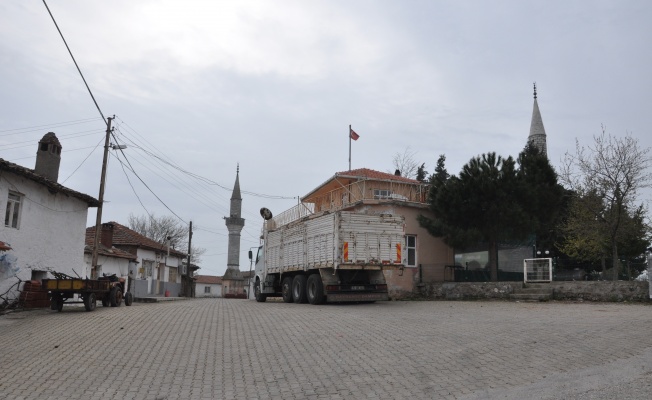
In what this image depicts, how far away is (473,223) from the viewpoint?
23.6 metres

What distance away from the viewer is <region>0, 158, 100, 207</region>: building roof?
1655cm

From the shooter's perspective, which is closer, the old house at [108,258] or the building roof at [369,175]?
the building roof at [369,175]

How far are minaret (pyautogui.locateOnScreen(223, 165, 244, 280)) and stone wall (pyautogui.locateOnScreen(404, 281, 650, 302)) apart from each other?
37580 mm

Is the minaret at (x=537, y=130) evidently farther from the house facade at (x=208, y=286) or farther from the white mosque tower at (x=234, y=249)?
the house facade at (x=208, y=286)

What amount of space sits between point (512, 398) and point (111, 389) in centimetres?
488

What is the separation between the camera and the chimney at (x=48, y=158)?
22.1 meters

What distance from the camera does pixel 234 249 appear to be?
197 feet

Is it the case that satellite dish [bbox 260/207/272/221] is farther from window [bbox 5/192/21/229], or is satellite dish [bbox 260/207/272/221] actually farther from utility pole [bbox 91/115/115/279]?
window [bbox 5/192/21/229]

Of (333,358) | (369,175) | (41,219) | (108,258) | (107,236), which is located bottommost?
(333,358)

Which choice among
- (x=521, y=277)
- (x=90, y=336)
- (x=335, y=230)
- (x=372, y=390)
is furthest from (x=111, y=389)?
(x=521, y=277)

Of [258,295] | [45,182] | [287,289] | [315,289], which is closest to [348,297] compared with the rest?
[315,289]

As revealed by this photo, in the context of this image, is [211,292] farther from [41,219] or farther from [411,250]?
[41,219]

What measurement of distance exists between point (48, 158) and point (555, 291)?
68.3ft

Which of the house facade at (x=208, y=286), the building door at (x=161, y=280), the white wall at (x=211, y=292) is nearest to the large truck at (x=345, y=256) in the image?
the building door at (x=161, y=280)
